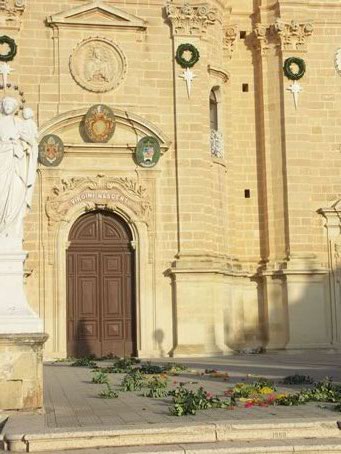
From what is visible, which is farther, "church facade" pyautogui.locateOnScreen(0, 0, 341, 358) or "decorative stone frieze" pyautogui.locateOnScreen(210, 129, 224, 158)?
"decorative stone frieze" pyautogui.locateOnScreen(210, 129, 224, 158)

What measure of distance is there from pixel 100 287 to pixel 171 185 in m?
3.82

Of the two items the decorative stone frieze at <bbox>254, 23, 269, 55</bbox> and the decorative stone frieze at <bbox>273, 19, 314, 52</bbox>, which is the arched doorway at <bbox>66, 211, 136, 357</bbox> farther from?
the decorative stone frieze at <bbox>273, 19, 314, 52</bbox>

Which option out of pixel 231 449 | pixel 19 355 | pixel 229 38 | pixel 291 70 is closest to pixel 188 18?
pixel 229 38

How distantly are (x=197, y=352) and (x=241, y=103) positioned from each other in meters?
9.04

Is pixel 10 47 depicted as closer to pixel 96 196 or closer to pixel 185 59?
pixel 96 196

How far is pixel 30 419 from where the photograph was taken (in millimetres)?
9828

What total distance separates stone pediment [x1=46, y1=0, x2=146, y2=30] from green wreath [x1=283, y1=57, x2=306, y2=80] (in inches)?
196

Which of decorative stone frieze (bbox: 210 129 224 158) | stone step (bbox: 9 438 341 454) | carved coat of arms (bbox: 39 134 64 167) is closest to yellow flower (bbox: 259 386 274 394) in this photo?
stone step (bbox: 9 438 341 454)

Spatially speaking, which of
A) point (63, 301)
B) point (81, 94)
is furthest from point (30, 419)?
point (81, 94)

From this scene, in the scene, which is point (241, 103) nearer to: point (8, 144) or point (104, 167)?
point (104, 167)

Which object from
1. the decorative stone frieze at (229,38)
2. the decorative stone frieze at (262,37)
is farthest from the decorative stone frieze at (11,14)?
the decorative stone frieze at (262,37)

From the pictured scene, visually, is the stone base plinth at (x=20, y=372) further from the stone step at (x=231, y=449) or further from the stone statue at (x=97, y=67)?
the stone statue at (x=97, y=67)

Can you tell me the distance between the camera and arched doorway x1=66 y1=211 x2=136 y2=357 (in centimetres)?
2447

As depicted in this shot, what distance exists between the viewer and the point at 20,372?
10672mm
